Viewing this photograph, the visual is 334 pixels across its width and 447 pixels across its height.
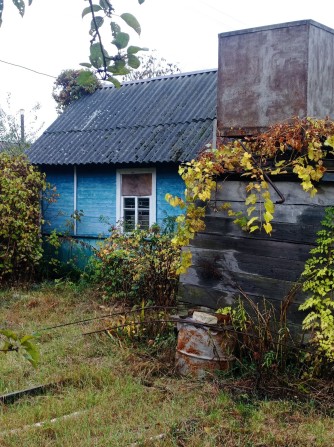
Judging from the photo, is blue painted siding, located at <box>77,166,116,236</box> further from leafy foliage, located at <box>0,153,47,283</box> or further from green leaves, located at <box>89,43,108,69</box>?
green leaves, located at <box>89,43,108,69</box>

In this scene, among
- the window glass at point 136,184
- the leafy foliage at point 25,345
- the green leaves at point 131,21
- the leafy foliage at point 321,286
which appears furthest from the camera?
the window glass at point 136,184

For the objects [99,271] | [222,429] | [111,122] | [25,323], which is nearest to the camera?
[222,429]

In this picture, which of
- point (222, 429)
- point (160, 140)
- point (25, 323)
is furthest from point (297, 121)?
point (160, 140)

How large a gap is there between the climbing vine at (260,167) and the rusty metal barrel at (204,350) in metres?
0.78

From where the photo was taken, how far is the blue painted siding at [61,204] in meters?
12.7

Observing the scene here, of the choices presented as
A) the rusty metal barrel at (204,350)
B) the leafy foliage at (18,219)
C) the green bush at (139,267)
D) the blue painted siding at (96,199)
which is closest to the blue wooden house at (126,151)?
the blue painted siding at (96,199)

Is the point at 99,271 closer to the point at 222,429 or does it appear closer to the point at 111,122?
the point at 111,122

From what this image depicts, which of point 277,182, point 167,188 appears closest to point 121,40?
point 277,182

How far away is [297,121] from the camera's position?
5.57 meters

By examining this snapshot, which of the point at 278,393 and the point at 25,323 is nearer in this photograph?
the point at 278,393

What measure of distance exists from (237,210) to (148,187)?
548cm

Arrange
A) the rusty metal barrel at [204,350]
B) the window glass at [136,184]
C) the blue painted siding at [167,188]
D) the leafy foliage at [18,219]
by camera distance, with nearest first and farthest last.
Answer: the rusty metal barrel at [204,350]
the blue painted siding at [167,188]
the leafy foliage at [18,219]
the window glass at [136,184]

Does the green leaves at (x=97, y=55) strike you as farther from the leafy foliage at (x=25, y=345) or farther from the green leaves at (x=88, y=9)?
the leafy foliage at (x=25, y=345)

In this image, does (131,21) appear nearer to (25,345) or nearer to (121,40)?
(121,40)
